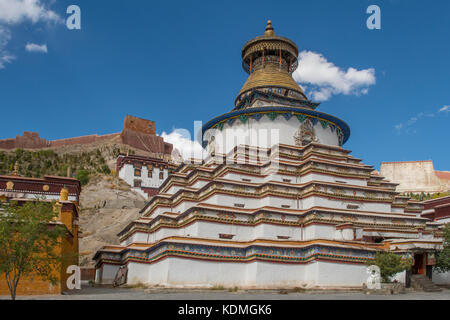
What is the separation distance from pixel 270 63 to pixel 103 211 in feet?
79.9

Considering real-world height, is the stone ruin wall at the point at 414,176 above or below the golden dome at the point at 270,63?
below

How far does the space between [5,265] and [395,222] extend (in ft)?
62.5

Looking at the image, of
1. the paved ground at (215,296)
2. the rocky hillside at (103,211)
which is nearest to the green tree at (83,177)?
the rocky hillside at (103,211)

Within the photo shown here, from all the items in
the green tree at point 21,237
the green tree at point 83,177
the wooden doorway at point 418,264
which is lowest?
the wooden doorway at point 418,264

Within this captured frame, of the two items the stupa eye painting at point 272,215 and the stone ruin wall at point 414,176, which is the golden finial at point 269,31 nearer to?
the stupa eye painting at point 272,215

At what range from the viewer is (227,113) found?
1174 inches

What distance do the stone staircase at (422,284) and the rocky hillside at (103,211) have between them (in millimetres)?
22824

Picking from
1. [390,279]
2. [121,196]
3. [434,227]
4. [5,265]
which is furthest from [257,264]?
[121,196]

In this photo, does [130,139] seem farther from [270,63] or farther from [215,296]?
[215,296]

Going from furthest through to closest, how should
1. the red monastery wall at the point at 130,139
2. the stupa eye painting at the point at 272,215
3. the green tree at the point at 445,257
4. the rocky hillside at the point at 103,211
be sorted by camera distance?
the red monastery wall at the point at 130,139 → the rocky hillside at the point at 103,211 → the green tree at the point at 445,257 → the stupa eye painting at the point at 272,215

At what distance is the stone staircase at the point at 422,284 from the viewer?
63.3ft

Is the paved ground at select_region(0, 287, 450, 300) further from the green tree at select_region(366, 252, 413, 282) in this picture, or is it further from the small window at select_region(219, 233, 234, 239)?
the small window at select_region(219, 233, 234, 239)
